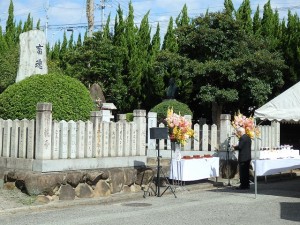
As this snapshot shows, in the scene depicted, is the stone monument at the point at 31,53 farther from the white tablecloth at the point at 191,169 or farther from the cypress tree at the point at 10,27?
the cypress tree at the point at 10,27

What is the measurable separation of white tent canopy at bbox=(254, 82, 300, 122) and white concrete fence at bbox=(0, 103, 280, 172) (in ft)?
11.7

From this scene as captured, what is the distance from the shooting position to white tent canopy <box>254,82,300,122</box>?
40.2ft

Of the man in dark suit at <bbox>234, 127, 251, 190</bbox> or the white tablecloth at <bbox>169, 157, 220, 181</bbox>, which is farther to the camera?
the man in dark suit at <bbox>234, 127, 251, 190</bbox>

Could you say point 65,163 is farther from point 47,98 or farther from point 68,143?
point 47,98

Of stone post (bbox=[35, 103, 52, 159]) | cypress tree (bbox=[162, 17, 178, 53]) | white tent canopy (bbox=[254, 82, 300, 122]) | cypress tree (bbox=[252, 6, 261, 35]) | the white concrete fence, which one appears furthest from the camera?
cypress tree (bbox=[162, 17, 178, 53])

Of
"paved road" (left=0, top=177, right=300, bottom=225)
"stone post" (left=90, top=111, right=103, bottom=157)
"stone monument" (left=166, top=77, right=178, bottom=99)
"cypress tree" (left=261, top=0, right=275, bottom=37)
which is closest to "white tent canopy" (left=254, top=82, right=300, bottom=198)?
"paved road" (left=0, top=177, right=300, bottom=225)

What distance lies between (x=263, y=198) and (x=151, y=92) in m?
16.8

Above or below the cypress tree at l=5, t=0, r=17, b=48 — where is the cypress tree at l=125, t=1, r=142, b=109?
below

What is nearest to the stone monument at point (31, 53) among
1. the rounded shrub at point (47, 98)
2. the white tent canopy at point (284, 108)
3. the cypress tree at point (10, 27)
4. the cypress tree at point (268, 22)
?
the rounded shrub at point (47, 98)

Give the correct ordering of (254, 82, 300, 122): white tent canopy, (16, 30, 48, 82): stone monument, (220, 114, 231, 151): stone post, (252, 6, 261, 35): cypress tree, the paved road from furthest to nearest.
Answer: (252, 6, 261, 35): cypress tree → (220, 114, 231, 151): stone post → (16, 30, 48, 82): stone monument → (254, 82, 300, 122): white tent canopy → the paved road

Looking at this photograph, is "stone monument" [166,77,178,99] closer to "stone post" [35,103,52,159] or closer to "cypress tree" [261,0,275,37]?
"cypress tree" [261,0,275,37]

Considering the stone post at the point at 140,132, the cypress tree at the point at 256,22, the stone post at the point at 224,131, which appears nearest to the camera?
the stone post at the point at 140,132

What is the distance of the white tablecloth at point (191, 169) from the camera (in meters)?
14.3

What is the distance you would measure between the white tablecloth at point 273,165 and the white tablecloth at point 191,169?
169 cm
